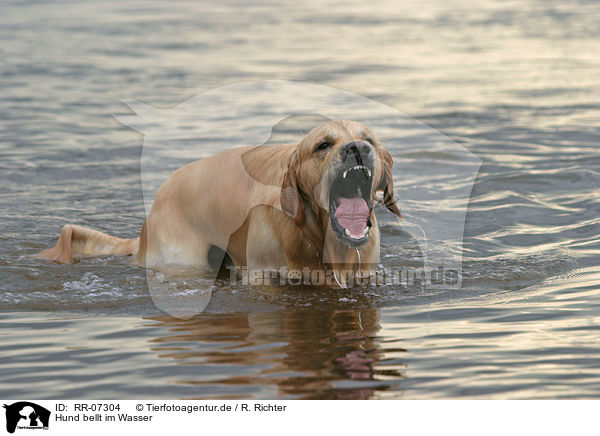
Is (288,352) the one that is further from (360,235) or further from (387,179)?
(387,179)

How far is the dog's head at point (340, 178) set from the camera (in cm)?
605

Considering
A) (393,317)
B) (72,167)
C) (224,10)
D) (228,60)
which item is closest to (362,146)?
(393,317)

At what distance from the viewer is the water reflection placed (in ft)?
17.0

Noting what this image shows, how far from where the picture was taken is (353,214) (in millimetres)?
6414

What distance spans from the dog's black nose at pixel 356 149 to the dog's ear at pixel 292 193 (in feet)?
1.57

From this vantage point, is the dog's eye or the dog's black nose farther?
the dog's eye

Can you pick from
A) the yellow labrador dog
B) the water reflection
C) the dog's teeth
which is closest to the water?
the water reflection
